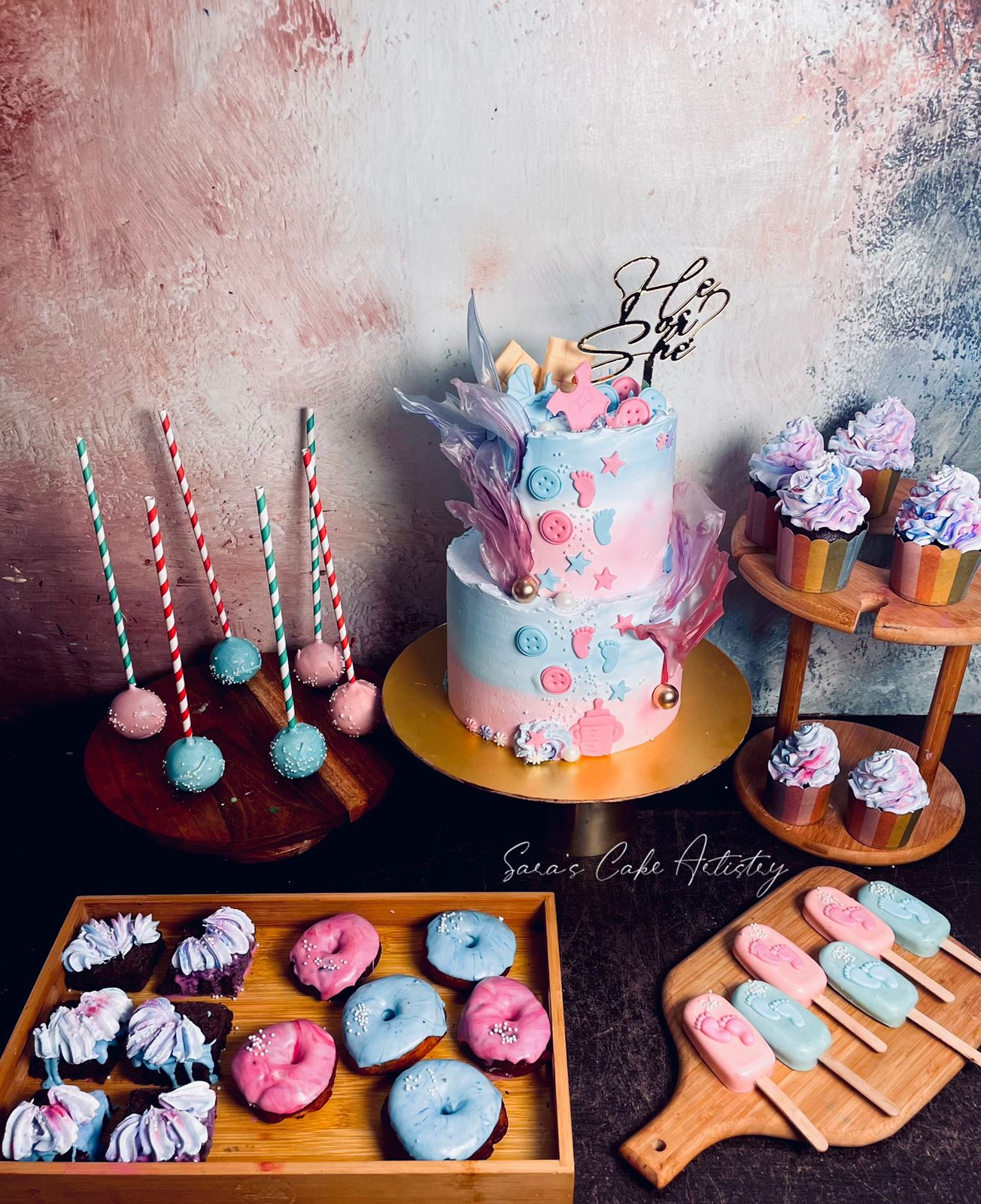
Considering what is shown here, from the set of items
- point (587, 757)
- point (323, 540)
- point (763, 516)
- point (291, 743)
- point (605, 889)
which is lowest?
point (605, 889)

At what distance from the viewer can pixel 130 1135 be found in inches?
59.4

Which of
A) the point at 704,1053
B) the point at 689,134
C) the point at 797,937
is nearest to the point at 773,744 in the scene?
the point at 797,937

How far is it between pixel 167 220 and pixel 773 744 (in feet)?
5.81

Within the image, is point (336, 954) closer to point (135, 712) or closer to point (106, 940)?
point (106, 940)

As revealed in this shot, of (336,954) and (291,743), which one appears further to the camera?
(291,743)

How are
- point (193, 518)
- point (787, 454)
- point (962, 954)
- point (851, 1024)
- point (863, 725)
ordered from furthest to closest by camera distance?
point (863, 725), point (193, 518), point (787, 454), point (962, 954), point (851, 1024)

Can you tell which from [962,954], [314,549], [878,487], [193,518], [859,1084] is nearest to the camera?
[859,1084]

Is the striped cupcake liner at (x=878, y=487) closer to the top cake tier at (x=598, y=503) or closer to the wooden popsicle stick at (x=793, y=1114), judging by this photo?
the top cake tier at (x=598, y=503)

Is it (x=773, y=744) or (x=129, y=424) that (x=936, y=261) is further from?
(x=129, y=424)

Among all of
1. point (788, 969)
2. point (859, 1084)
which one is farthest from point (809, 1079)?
point (788, 969)

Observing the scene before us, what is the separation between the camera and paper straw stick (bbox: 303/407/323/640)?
2152 mm

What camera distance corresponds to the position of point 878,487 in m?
2.11

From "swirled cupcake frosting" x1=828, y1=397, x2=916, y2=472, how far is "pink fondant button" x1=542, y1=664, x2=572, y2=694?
77 centimetres

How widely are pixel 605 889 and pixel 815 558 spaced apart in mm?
793
